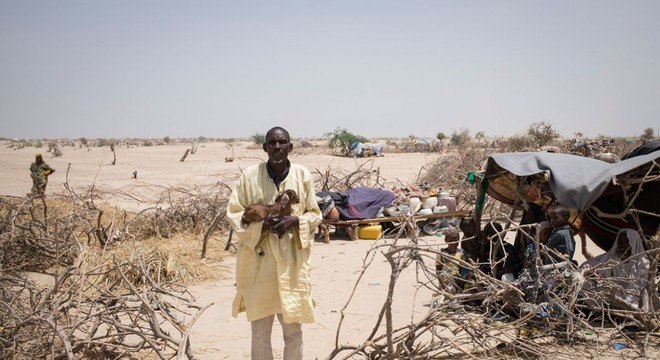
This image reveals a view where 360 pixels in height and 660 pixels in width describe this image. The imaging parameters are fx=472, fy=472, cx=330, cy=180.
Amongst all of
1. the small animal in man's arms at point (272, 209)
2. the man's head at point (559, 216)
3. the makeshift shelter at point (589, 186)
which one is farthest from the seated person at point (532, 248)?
the small animal in man's arms at point (272, 209)

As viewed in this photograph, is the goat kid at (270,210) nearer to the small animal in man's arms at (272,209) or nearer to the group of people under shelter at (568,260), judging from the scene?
the small animal in man's arms at (272,209)

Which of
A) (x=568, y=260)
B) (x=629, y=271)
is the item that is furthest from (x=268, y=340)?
(x=629, y=271)

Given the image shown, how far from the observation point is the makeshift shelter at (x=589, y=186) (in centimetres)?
428

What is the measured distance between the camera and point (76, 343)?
319cm

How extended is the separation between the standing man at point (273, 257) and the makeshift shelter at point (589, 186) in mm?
2786

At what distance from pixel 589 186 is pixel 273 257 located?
3095 mm

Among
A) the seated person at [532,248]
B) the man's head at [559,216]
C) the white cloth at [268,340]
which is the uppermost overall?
the man's head at [559,216]

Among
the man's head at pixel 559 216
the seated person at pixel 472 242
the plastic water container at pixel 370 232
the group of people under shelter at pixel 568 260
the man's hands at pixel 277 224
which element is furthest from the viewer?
the plastic water container at pixel 370 232

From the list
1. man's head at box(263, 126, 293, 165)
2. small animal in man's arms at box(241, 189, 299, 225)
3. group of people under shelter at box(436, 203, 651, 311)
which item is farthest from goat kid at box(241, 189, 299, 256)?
group of people under shelter at box(436, 203, 651, 311)

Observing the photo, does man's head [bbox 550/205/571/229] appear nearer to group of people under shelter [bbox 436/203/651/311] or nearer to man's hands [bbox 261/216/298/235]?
group of people under shelter [bbox 436/203/651/311]

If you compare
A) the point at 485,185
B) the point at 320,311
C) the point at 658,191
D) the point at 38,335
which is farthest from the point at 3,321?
the point at 658,191

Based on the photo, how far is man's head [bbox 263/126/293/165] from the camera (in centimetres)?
282

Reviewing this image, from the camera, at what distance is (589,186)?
4.28 meters

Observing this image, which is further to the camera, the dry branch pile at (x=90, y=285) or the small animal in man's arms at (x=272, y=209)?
the dry branch pile at (x=90, y=285)
